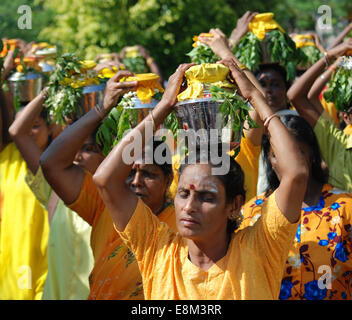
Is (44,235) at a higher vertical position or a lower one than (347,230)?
lower

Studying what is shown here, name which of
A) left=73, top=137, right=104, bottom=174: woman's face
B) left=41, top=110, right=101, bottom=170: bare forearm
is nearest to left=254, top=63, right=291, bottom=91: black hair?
left=73, top=137, right=104, bottom=174: woman's face

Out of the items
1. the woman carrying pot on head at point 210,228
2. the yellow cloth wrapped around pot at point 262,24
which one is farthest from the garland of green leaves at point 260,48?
the woman carrying pot on head at point 210,228

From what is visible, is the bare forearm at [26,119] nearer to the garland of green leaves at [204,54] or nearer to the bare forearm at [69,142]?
the bare forearm at [69,142]

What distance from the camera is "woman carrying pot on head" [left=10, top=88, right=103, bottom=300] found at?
4.74 meters

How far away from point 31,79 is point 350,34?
3.90 meters

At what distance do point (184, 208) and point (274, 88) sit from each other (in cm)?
269

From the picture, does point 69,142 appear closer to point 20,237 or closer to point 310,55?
point 20,237

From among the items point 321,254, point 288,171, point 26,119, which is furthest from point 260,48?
point 288,171

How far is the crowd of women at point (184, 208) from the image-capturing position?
115 inches

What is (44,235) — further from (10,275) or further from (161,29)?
(161,29)

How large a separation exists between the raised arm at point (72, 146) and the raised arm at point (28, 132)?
0.99 m

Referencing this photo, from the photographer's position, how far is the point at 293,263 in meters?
3.58

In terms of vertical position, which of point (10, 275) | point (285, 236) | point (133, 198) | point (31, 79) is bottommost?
point (10, 275)
